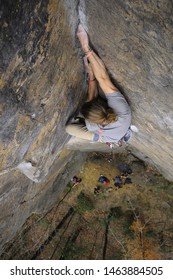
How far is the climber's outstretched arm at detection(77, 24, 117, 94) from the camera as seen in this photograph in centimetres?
301

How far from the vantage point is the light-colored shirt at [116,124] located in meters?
3.33

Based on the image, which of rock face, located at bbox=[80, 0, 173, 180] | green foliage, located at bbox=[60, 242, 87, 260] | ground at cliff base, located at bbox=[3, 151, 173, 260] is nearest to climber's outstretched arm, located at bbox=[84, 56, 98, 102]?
rock face, located at bbox=[80, 0, 173, 180]

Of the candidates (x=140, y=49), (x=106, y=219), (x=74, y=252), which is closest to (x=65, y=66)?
(x=140, y=49)

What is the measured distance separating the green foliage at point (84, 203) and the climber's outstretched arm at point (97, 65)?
5.62m

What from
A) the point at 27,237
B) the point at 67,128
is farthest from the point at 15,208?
the point at 27,237

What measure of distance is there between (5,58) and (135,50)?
1.11 m

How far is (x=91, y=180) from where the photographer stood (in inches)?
334

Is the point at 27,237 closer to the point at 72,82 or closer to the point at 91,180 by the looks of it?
the point at 91,180

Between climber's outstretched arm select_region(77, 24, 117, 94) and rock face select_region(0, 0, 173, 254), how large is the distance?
64 mm

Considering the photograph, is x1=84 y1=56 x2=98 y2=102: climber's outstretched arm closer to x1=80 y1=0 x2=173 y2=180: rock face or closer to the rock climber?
the rock climber

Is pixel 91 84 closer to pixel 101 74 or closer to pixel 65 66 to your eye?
pixel 101 74

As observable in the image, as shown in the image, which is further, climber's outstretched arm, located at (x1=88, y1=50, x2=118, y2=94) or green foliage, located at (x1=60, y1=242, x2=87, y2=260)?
green foliage, located at (x1=60, y1=242, x2=87, y2=260)

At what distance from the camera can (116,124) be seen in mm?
3477

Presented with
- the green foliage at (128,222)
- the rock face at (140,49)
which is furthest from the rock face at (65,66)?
the green foliage at (128,222)
